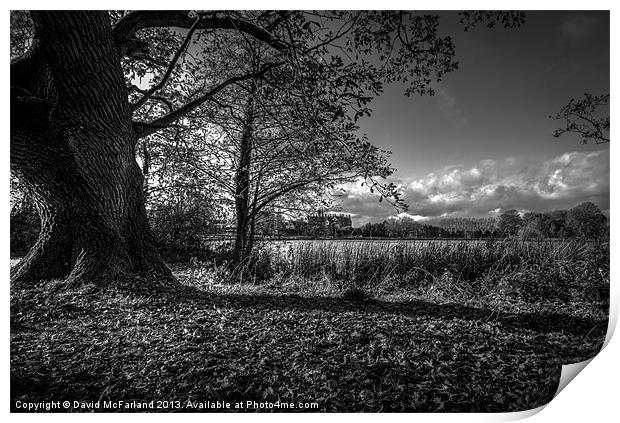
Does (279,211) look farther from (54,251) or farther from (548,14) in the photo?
(548,14)

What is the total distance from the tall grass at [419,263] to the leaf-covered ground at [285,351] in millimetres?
1415

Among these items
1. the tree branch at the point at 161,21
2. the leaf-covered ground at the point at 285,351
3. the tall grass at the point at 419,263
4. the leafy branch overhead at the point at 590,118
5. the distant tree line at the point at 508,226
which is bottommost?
the leaf-covered ground at the point at 285,351

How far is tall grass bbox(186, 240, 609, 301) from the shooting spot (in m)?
4.55

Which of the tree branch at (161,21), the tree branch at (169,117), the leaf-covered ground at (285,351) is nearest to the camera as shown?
the leaf-covered ground at (285,351)

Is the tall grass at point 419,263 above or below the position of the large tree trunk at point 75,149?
below

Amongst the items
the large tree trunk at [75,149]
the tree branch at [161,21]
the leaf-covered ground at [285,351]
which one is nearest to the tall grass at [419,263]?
the leaf-covered ground at [285,351]

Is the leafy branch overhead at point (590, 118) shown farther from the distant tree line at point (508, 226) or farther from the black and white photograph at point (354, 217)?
the distant tree line at point (508, 226)

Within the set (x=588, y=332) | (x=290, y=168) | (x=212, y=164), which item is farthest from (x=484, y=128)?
(x=212, y=164)

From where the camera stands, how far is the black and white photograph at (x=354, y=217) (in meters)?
2.14

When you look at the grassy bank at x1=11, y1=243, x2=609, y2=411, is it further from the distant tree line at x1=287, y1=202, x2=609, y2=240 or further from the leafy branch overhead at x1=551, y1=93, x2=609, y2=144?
the leafy branch overhead at x1=551, y1=93, x2=609, y2=144

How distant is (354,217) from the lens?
14.4 feet

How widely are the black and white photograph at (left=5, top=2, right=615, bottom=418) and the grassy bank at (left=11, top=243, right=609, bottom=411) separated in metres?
0.02

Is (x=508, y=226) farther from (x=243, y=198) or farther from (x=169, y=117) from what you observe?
(x=169, y=117)

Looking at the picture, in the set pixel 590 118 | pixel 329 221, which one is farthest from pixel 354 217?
pixel 590 118
